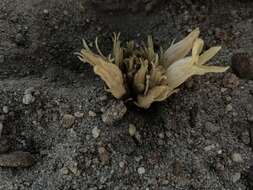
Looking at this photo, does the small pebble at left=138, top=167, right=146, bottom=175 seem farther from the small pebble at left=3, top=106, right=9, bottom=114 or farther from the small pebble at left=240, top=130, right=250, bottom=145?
the small pebble at left=3, top=106, right=9, bottom=114

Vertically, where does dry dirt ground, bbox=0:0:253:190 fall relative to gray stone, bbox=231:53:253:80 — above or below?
below

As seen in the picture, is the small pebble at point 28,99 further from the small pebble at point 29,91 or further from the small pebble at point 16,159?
the small pebble at point 16,159

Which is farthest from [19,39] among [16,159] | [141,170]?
[141,170]

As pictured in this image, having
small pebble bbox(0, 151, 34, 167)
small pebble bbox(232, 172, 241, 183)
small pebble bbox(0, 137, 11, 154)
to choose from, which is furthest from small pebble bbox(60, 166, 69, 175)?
small pebble bbox(232, 172, 241, 183)

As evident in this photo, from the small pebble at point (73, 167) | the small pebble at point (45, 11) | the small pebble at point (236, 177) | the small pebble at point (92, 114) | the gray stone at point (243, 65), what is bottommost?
the small pebble at point (73, 167)

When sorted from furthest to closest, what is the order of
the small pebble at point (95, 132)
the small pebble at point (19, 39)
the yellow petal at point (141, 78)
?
the small pebble at point (19, 39)
the small pebble at point (95, 132)
the yellow petal at point (141, 78)

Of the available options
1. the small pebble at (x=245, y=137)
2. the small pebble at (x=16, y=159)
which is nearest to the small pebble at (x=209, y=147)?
the small pebble at (x=245, y=137)
